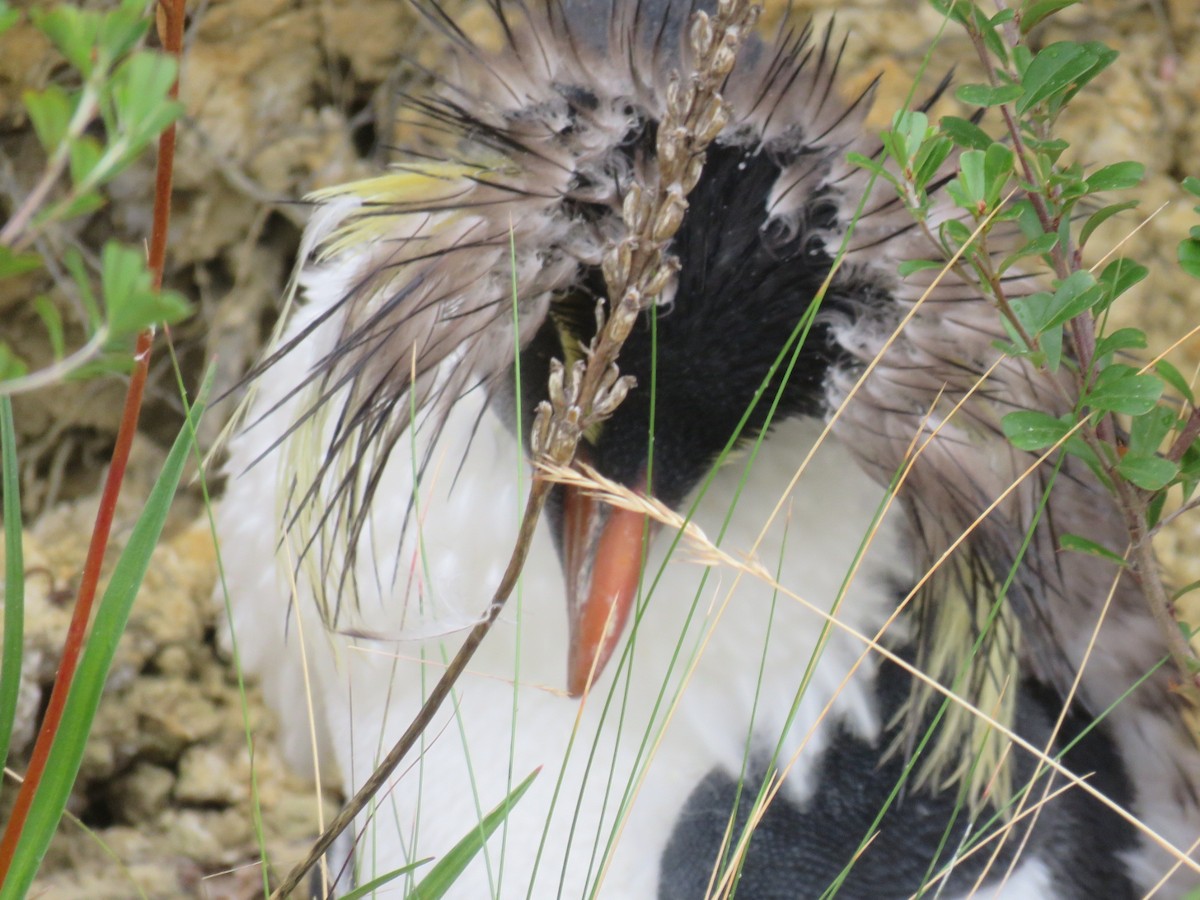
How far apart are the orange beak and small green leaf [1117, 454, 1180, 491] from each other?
43 centimetres

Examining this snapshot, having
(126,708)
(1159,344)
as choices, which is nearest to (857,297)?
(126,708)

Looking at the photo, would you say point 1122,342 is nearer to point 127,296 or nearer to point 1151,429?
point 1151,429

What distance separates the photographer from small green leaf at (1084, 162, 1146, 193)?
1.03 m

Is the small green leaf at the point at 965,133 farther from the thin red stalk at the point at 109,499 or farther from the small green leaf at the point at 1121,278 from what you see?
the thin red stalk at the point at 109,499

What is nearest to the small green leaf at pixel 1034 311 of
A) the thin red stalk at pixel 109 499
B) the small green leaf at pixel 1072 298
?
the small green leaf at pixel 1072 298

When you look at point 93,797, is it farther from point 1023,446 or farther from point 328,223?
point 1023,446

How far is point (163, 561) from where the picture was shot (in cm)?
254

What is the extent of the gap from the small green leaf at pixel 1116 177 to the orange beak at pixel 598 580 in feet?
1.62

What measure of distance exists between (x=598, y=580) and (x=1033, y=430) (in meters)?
0.44

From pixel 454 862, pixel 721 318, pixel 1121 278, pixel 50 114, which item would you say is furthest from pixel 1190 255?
pixel 50 114

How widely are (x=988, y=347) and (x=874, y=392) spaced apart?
12cm

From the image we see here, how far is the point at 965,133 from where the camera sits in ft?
3.49

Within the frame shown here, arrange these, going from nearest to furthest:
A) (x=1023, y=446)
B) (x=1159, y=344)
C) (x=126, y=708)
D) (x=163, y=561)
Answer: (x=1023, y=446) → (x=126, y=708) → (x=163, y=561) → (x=1159, y=344)

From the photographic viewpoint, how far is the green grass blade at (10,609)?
86cm
